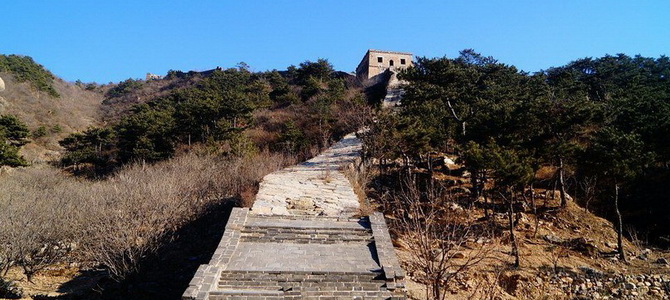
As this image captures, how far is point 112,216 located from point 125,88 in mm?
48747

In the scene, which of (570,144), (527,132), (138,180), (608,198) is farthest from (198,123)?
(608,198)

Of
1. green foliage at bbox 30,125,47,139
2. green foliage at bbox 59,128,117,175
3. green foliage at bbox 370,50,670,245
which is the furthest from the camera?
green foliage at bbox 30,125,47,139

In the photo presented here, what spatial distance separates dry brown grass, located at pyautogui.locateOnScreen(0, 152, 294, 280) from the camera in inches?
392

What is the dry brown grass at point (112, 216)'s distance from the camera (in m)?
9.96

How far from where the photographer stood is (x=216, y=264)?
6945 millimetres

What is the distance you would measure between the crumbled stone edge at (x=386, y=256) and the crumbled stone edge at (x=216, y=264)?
2.99 meters

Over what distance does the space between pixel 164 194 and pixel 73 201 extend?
15.2ft

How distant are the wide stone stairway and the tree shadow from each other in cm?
226

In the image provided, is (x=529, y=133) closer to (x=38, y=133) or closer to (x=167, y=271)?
(x=167, y=271)

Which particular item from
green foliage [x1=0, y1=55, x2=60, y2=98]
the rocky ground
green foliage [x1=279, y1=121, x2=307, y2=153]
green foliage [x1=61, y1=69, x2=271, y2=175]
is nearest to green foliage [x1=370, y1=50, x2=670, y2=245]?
the rocky ground

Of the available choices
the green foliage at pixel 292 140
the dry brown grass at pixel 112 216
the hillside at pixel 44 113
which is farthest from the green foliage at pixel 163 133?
the dry brown grass at pixel 112 216

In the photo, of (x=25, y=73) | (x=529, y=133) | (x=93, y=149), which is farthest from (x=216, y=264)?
(x=25, y=73)

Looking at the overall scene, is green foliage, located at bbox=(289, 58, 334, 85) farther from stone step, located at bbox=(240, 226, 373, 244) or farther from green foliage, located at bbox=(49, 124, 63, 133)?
stone step, located at bbox=(240, 226, 373, 244)

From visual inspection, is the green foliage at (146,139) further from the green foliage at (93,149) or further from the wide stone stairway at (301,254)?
the wide stone stairway at (301,254)
